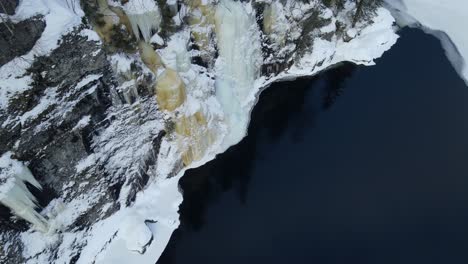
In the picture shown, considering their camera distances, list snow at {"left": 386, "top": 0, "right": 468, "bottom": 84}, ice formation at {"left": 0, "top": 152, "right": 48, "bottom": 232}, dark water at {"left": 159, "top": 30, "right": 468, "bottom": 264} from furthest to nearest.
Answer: snow at {"left": 386, "top": 0, "right": 468, "bottom": 84} → dark water at {"left": 159, "top": 30, "right": 468, "bottom": 264} → ice formation at {"left": 0, "top": 152, "right": 48, "bottom": 232}

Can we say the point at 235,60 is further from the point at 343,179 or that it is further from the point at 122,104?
the point at 343,179

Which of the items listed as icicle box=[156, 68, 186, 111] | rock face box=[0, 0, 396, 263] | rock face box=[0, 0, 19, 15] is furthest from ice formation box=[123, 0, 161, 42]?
rock face box=[0, 0, 19, 15]

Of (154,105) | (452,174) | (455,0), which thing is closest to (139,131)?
(154,105)

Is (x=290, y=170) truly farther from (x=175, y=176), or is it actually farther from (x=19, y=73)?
(x=19, y=73)

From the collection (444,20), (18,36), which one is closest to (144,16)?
(18,36)

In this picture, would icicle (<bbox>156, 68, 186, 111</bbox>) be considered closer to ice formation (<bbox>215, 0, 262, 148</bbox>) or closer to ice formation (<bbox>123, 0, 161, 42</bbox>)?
ice formation (<bbox>123, 0, 161, 42</bbox>)

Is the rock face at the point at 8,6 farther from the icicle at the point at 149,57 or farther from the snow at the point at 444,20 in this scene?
the snow at the point at 444,20
